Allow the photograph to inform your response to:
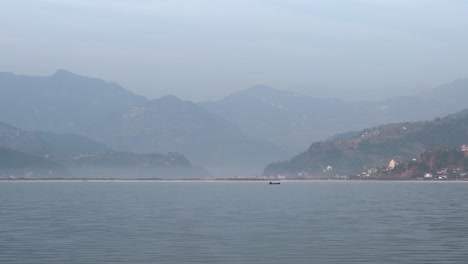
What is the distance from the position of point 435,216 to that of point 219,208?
3290 cm

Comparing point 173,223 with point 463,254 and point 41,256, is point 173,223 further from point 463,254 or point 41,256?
point 463,254

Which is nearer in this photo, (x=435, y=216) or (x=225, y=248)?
(x=225, y=248)

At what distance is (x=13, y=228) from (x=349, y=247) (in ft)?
111

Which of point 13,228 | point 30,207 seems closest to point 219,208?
point 30,207

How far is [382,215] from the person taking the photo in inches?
4417

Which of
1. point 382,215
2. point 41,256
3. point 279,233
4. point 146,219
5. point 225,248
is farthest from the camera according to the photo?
point 382,215

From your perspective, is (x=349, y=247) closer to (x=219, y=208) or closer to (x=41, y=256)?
(x=41, y=256)

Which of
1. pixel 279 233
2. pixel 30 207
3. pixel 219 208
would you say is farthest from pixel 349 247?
pixel 30 207

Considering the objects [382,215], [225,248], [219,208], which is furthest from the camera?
[219,208]

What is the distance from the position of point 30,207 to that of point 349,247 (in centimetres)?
6854

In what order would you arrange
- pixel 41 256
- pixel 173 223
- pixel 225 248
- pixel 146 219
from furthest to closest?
pixel 146 219 < pixel 173 223 < pixel 225 248 < pixel 41 256

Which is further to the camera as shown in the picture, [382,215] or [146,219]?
[382,215]

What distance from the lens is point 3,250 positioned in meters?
71.2

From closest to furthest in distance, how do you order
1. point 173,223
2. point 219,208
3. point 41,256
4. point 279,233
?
point 41,256 → point 279,233 → point 173,223 → point 219,208
